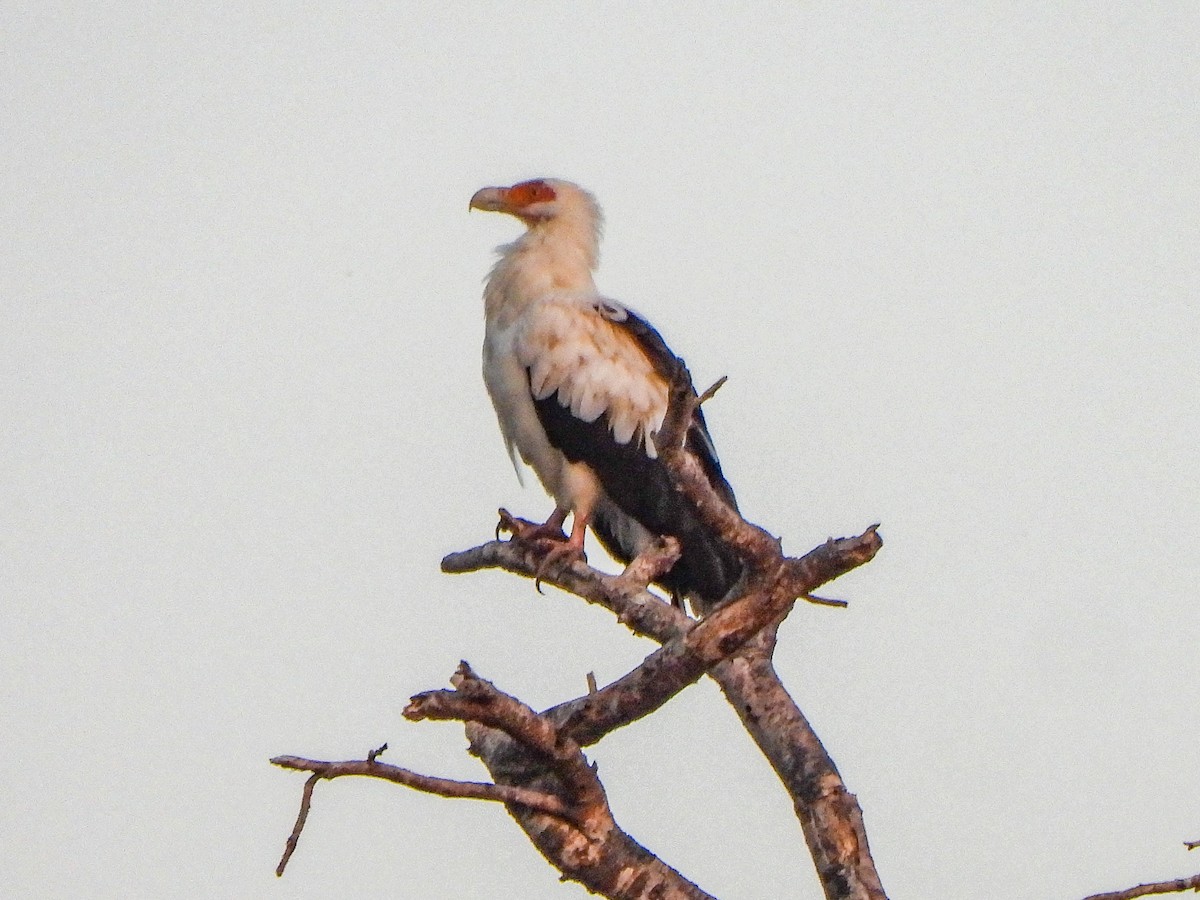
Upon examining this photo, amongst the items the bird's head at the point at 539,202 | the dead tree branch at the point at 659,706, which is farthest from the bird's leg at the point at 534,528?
the bird's head at the point at 539,202

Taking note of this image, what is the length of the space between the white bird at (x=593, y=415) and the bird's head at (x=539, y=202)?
2.38ft

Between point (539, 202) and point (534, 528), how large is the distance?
7.79ft

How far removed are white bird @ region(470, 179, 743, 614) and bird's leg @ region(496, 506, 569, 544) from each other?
0.01m

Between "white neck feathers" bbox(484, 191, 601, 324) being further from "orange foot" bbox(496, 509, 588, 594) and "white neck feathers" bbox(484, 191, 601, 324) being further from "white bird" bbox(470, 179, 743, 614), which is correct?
"orange foot" bbox(496, 509, 588, 594)

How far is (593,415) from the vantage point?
7.63 m

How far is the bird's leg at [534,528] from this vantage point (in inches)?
273

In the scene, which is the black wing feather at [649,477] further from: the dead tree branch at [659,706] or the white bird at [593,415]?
the dead tree branch at [659,706]

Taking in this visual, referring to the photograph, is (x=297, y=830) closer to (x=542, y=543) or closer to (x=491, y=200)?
(x=542, y=543)

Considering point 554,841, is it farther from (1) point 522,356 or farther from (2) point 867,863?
(1) point 522,356

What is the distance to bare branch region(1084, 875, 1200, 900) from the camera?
4230 millimetres

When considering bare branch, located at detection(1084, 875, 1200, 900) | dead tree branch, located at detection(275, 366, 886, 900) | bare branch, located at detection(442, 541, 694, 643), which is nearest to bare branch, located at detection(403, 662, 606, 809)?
dead tree branch, located at detection(275, 366, 886, 900)

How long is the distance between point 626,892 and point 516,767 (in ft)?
1.83

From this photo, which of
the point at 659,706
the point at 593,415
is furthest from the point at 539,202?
the point at 659,706

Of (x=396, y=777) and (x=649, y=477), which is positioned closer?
(x=396, y=777)
